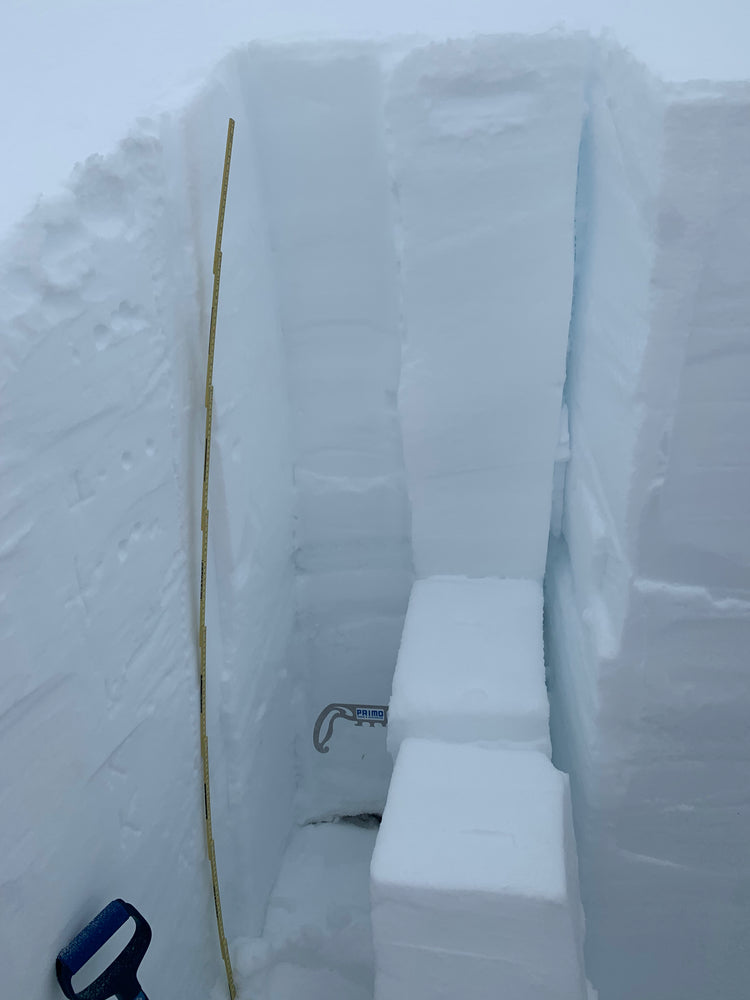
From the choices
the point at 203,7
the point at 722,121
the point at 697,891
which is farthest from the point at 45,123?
the point at 697,891

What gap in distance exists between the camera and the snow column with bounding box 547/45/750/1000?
1.17m

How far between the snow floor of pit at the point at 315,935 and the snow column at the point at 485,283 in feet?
2.57

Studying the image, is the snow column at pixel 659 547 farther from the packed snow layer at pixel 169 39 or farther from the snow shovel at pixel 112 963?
the snow shovel at pixel 112 963

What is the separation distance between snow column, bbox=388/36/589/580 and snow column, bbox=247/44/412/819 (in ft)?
0.38

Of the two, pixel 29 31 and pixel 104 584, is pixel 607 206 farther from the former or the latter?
pixel 29 31

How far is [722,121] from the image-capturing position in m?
1.08

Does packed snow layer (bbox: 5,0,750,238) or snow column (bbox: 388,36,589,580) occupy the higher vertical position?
packed snow layer (bbox: 5,0,750,238)

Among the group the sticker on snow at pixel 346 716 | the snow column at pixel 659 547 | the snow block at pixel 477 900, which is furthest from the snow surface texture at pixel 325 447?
the snow block at pixel 477 900

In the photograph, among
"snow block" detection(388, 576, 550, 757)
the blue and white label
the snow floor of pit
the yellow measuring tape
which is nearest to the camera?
the yellow measuring tape

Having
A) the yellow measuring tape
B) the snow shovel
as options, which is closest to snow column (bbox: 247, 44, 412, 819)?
the yellow measuring tape

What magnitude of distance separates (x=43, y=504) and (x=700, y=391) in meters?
0.88

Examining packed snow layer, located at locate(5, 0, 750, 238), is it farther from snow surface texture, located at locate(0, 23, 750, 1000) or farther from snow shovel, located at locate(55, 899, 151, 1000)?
snow shovel, located at locate(55, 899, 151, 1000)

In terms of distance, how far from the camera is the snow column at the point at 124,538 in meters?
1.06

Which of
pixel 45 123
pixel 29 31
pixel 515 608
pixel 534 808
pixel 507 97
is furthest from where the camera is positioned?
pixel 515 608
